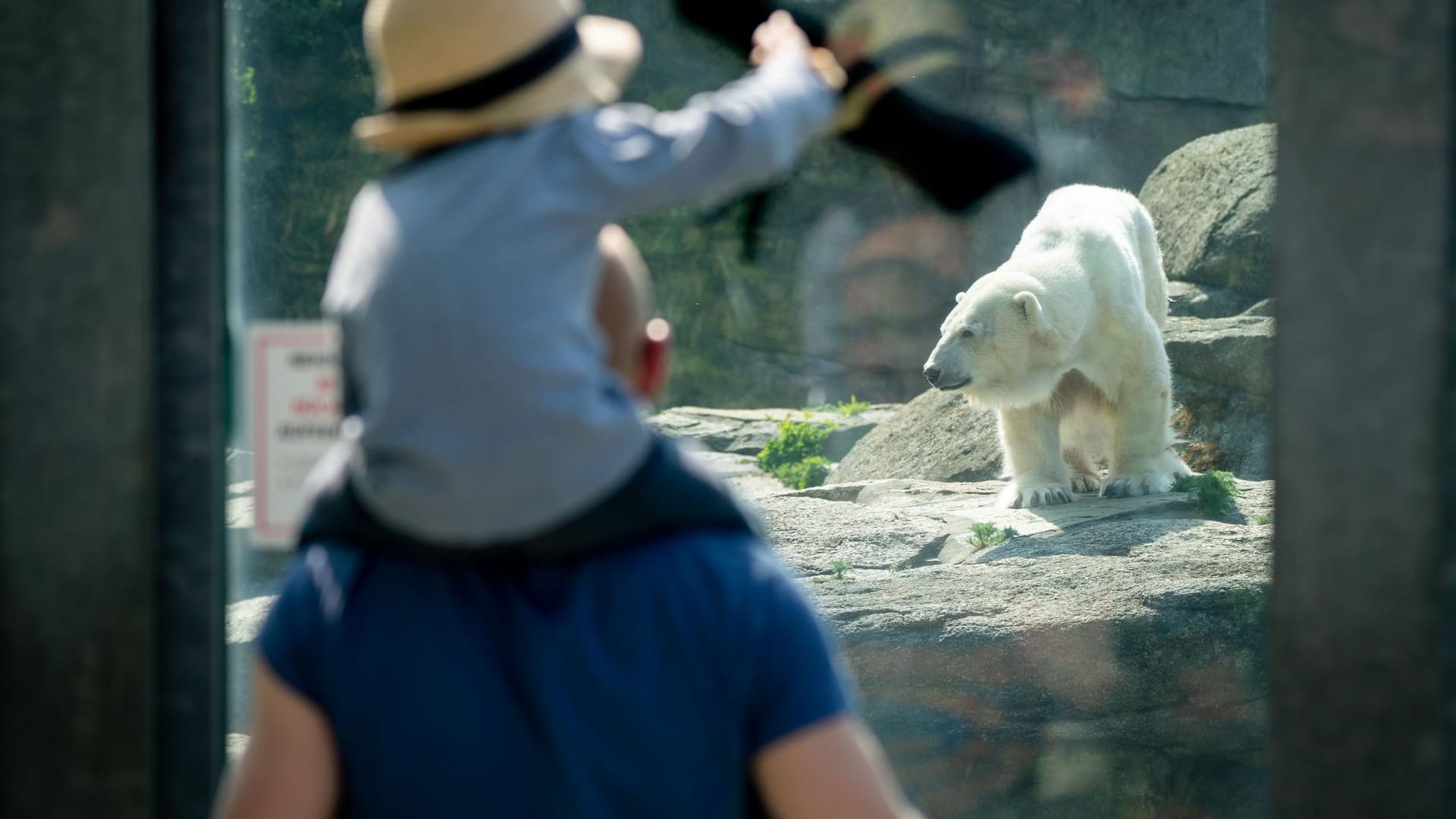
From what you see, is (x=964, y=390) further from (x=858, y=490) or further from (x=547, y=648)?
(x=547, y=648)

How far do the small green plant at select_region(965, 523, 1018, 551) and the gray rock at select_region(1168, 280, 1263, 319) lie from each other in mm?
2432

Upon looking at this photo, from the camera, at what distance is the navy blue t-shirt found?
2.65ft

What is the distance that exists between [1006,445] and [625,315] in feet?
14.4

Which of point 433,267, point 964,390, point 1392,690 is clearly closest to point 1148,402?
point 964,390

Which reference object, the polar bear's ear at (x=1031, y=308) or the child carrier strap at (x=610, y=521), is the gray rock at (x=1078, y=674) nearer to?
the polar bear's ear at (x=1031, y=308)

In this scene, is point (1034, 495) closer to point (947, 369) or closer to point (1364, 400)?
point (947, 369)

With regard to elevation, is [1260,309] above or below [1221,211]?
below

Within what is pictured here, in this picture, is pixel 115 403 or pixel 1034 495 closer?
pixel 115 403

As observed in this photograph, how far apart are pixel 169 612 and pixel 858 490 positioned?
405cm

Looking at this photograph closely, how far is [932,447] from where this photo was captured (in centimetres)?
588

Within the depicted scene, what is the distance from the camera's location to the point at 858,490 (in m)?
5.06

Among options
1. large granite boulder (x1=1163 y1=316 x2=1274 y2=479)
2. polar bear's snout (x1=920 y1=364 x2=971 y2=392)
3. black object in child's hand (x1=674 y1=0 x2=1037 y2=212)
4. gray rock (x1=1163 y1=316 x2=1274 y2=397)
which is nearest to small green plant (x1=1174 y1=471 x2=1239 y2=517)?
polar bear's snout (x1=920 y1=364 x2=971 y2=392)

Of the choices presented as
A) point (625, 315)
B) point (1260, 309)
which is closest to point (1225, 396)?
point (1260, 309)

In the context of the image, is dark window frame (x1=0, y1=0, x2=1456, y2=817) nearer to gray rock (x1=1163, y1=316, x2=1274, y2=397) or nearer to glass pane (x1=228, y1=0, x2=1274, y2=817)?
glass pane (x1=228, y1=0, x2=1274, y2=817)
